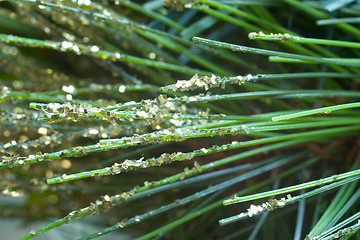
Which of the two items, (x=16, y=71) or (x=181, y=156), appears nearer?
(x=181, y=156)

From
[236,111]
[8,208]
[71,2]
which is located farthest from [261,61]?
[8,208]

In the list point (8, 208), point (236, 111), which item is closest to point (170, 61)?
point (236, 111)

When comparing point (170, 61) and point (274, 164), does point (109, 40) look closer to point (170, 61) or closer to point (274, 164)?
point (170, 61)

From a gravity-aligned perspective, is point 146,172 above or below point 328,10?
below

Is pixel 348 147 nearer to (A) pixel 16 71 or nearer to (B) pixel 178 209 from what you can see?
(B) pixel 178 209

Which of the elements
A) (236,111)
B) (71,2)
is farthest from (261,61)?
(71,2)

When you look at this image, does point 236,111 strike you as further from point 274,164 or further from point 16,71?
point 16,71

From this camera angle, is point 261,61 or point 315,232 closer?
point 315,232
